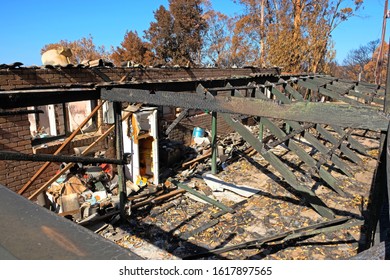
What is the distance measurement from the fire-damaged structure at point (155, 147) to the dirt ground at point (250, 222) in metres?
0.08

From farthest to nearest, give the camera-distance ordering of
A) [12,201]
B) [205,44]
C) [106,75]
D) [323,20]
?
Answer: [205,44]
[323,20]
[106,75]
[12,201]

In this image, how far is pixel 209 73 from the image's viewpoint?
34.9 feet

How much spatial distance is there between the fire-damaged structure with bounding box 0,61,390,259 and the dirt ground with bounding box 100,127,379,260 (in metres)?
0.08

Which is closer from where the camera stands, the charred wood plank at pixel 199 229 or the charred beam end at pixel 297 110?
the charred beam end at pixel 297 110

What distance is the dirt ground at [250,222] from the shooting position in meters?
4.40

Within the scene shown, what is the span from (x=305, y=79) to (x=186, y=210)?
18.5ft

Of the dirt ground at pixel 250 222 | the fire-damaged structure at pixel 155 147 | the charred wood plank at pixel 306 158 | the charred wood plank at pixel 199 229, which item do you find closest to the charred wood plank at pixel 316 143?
the fire-damaged structure at pixel 155 147

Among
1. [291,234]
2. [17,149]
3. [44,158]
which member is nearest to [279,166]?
[291,234]

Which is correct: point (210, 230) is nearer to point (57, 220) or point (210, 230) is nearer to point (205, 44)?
point (57, 220)

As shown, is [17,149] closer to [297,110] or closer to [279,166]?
[279,166]

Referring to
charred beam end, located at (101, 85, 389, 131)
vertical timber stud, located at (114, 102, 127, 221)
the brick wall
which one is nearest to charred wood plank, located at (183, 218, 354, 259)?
vertical timber stud, located at (114, 102, 127, 221)

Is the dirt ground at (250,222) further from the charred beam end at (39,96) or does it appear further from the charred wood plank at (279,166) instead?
the charred beam end at (39,96)

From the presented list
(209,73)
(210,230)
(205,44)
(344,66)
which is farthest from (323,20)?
(344,66)

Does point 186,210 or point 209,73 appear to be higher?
point 209,73
